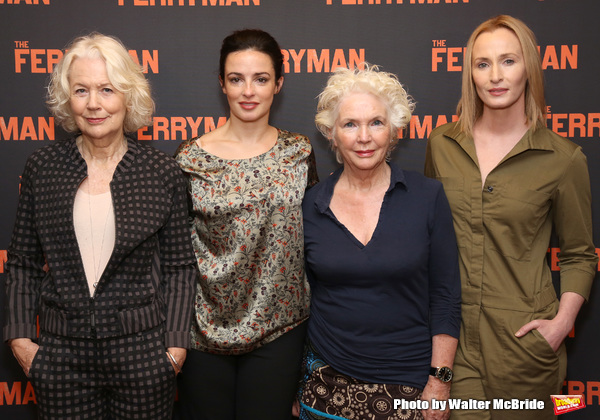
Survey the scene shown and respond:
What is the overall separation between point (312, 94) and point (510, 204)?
1078mm

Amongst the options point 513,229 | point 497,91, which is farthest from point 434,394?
point 497,91

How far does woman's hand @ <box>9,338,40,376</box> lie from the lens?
191 centimetres

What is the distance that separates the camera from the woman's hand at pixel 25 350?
191 cm

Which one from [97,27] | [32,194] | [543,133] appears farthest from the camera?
[97,27]

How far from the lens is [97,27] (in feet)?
8.34

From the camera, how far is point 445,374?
1920mm

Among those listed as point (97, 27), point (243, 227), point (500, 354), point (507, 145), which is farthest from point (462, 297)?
point (97, 27)

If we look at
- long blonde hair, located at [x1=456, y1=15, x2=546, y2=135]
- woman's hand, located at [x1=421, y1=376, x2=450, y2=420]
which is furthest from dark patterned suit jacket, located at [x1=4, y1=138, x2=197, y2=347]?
long blonde hair, located at [x1=456, y1=15, x2=546, y2=135]

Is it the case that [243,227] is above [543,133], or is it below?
below

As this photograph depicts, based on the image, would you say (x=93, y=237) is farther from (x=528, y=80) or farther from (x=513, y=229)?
(x=528, y=80)

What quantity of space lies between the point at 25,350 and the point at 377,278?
128 cm

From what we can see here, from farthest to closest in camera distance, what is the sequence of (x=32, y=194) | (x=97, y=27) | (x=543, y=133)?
(x=97, y=27) → (x=543, y=133) → (x=32, y=194)

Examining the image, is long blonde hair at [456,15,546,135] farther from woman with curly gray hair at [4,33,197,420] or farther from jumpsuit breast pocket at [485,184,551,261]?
woman with curly gray hair at [4,33,197,420]

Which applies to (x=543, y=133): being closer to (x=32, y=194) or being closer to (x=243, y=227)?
(x=243, y=227)
